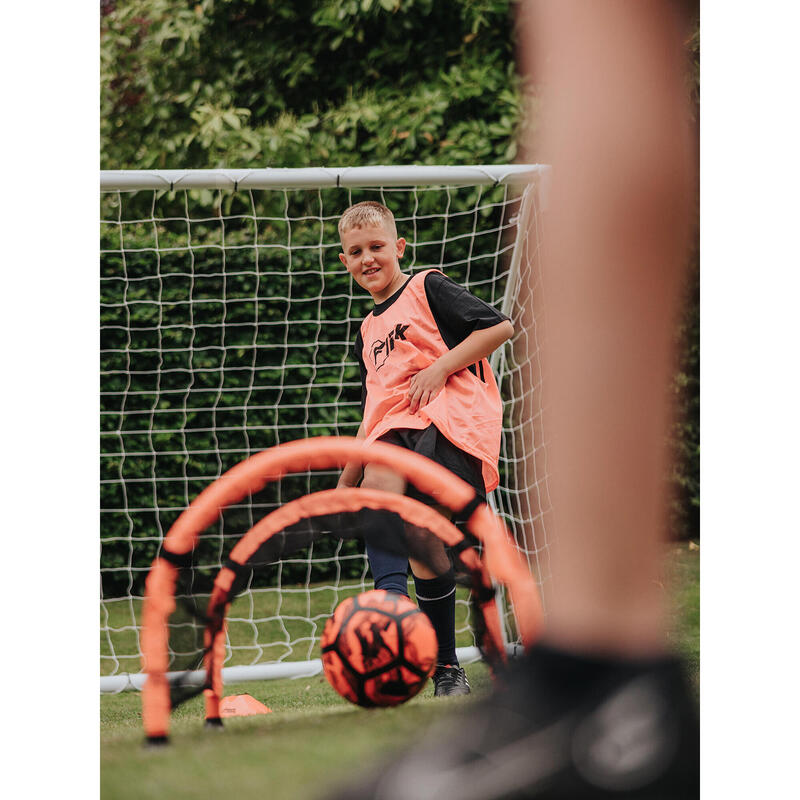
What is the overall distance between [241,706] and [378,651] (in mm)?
757

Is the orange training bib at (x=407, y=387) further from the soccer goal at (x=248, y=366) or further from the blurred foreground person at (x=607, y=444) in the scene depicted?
the blurred foreground person at (x=607, y=444)

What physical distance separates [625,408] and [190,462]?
2.41 m

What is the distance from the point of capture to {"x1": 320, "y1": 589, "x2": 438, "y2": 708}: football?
3.32ft

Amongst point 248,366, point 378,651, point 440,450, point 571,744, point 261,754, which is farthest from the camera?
point 248,366

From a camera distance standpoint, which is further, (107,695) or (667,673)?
(107,695)

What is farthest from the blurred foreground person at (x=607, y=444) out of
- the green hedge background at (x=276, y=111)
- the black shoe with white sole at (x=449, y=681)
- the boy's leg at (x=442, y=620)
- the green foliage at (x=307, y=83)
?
the green foliage at (x=307, y=83)

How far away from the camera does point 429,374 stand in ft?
5.47

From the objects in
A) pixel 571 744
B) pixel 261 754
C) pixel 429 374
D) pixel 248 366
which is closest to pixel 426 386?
pixel 429 374

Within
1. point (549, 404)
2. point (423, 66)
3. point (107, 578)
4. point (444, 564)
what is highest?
point (423, 66)

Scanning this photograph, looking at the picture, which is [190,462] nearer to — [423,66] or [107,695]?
[107,695]

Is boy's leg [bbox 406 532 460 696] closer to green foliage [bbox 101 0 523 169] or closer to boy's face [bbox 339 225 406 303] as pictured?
boy's face [bbox 339 225 406 303]

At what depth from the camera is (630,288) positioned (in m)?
0.64

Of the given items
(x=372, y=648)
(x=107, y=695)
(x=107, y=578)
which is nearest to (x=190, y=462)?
(x=107, y=578)

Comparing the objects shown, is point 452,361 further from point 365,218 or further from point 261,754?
point 261,754
